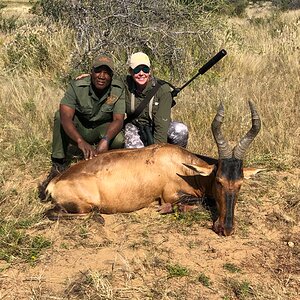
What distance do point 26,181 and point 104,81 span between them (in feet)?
5.65

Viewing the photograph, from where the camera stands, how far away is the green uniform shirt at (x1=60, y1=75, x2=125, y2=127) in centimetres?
615

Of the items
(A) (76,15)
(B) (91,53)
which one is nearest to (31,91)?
(B) (91,53)

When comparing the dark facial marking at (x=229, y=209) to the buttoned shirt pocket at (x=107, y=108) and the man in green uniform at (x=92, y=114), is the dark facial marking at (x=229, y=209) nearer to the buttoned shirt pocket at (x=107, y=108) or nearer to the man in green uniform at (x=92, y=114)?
the man in green uniform at (x=92, y=114)

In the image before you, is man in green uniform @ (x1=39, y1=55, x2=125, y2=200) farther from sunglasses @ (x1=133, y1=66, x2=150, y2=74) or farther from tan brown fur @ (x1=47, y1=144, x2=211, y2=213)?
tan brown fur @ (x1=47, y1=144, x2=211, y2=213)

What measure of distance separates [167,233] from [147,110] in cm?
205

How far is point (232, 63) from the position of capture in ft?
33.8

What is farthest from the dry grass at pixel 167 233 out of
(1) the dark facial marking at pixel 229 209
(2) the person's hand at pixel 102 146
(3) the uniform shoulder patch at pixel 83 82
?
(3) the uniform shoulder patch at pixel 83 82

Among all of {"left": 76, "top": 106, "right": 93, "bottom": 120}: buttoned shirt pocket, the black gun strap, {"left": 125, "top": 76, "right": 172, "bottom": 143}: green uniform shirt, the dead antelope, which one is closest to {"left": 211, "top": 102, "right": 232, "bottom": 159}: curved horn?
the dead antelope

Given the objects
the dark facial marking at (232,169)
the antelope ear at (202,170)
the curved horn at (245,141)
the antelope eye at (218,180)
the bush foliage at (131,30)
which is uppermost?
the bush foliage at (131,30)

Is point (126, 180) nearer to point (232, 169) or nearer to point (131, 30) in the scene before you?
point (232, 169)

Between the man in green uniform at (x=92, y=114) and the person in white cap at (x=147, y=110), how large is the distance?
206 millimetres

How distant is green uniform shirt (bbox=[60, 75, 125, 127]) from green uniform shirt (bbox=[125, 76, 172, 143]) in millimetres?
219

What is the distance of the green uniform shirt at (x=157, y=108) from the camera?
6.16 m

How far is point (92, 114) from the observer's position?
6.32 m
